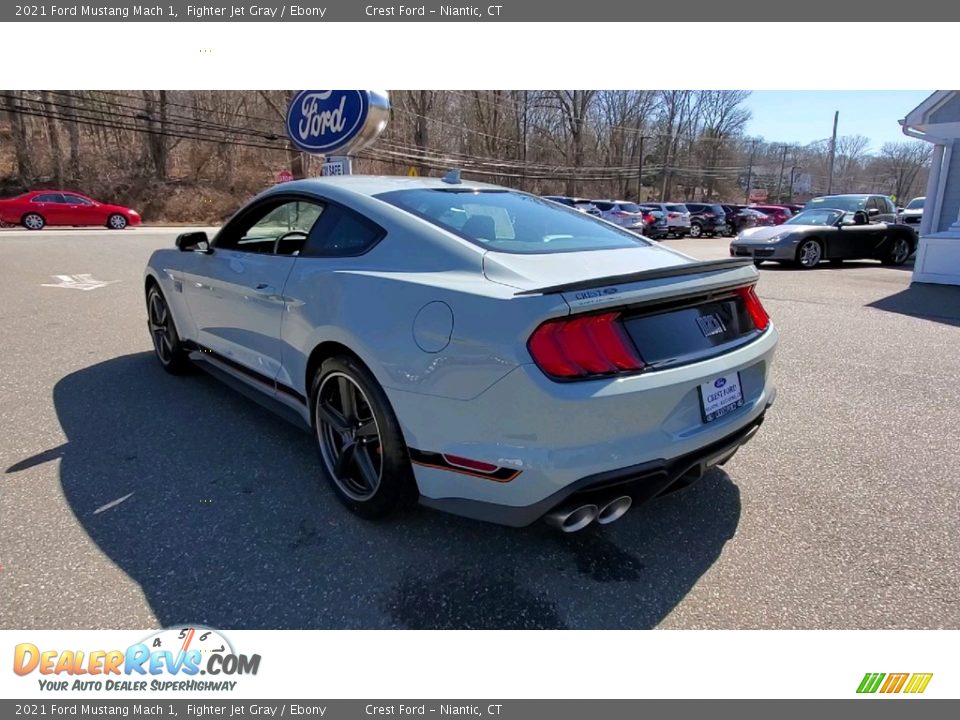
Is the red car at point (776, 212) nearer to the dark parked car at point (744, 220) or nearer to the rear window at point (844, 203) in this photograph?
the dark parked car at point (744, 220)

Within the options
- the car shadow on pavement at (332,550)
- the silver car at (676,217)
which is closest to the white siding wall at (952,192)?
the silver car at (676,217)

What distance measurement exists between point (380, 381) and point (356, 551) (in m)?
0.75

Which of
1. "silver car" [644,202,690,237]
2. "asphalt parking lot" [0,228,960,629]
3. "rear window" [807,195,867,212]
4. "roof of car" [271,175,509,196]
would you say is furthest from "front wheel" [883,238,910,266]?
"roof of car" [271,175,509,196]

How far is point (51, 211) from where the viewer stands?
23.0 m

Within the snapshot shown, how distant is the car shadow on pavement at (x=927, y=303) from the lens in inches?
282

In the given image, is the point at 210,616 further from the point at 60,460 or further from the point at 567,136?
the point at 567,136

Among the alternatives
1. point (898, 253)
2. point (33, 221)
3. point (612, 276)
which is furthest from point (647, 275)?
point (33, 221)

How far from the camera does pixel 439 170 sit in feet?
151

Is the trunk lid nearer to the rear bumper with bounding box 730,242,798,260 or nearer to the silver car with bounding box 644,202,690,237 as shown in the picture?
the rear bumper with bounding box 730,242,798,260

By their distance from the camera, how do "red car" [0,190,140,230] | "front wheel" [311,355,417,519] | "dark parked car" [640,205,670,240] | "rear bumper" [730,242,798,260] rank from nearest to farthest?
"front wheel" [311,355,417,519]
"rear bumper" [730,242,798,260]
"red car" [0,190,140,230]
"dark parked car" [640,205,670,240]

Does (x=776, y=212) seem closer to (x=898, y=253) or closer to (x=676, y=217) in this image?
(x=676, y=217)

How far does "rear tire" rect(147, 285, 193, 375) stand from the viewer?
4.48 metres

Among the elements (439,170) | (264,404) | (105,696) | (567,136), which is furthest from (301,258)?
(567,136)

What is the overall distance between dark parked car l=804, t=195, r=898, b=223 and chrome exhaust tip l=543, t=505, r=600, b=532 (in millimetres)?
15518
